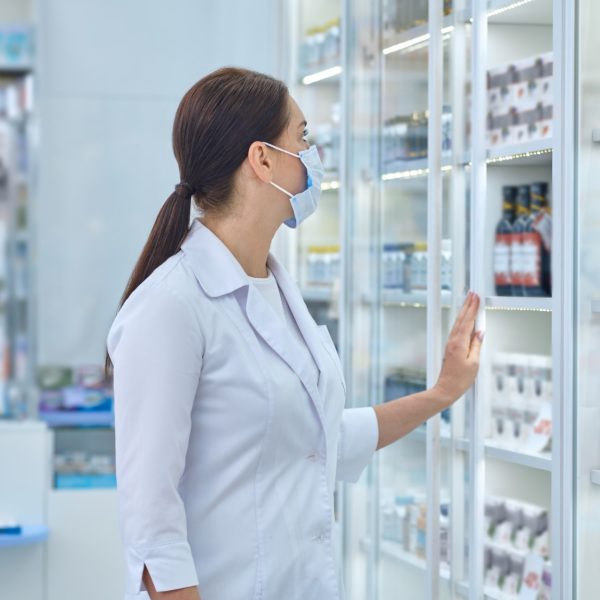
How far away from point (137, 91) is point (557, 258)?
2.78 metres

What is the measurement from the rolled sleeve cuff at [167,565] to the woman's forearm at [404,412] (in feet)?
2.42

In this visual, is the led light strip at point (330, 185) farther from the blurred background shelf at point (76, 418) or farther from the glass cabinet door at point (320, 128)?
the blurred background shelf at point (76, 418)

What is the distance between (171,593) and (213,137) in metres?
0.78

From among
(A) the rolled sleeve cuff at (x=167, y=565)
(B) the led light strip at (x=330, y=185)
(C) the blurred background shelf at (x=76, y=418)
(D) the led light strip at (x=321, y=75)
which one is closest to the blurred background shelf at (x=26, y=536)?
(C) the blurred background shelf at (x=76, y=418)

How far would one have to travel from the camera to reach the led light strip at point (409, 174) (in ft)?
9.82

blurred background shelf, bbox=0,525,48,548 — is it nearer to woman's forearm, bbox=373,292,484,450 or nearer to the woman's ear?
woman's forearm, bbox=373,292,484,450

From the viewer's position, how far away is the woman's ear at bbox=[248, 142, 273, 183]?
2.00m

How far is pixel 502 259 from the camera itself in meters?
2.87

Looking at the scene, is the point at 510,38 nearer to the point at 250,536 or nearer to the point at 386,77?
the point at 386,77

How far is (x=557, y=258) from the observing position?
2.43 metres

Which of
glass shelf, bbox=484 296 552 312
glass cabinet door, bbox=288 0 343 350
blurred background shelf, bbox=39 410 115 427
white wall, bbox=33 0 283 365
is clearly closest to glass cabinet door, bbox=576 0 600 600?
glass shelf, bbox=484 296 552 312

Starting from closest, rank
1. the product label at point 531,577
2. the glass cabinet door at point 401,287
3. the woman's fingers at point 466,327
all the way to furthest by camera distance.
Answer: the woman's fingers at point 466,327 → the product label at point 531,577 → the glass cabinet door at point 401,287

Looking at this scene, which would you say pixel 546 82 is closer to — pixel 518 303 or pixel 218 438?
pixel 518 303

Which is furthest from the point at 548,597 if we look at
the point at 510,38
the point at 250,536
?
the point at 510,38
